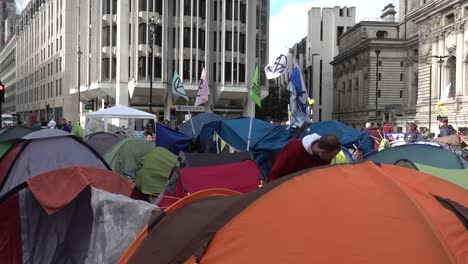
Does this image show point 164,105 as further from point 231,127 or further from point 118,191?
point 118,191

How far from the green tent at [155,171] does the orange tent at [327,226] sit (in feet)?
19.9

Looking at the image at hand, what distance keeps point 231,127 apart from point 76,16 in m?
53.4

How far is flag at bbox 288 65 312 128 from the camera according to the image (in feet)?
38.3

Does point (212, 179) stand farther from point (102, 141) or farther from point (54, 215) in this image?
Result: point (102, 141)

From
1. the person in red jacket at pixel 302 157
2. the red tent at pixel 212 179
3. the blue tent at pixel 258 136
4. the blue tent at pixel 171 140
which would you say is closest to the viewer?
the person in red jacket at pixel 302 157

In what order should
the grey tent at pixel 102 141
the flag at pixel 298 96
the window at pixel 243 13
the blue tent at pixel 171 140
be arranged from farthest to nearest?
the window at pixel 243 13
the blue tent at pixel 171 140
the grey tent at pixel 102 141
the flag at pixel 298 96

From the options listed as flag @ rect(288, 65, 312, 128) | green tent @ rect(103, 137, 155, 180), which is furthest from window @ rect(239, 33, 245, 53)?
green tent @ rect(103, 137, 155, 180)

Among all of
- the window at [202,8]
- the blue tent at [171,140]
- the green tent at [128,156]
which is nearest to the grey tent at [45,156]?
the green tent at [128,156]

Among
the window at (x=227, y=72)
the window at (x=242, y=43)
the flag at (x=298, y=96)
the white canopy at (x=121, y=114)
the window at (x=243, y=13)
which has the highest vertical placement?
→ the window at (x=243, y=13)

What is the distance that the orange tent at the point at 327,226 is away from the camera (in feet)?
10.0

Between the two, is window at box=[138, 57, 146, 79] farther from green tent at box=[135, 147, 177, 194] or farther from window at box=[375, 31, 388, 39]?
window at box=[375, 31, 388, 39]

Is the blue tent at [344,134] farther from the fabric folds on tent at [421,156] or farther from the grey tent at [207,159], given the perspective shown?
the grey tent at [207,159]

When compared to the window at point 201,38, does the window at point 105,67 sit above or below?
below

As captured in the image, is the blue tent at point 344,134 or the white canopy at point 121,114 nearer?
the blue tent at point 344,134
